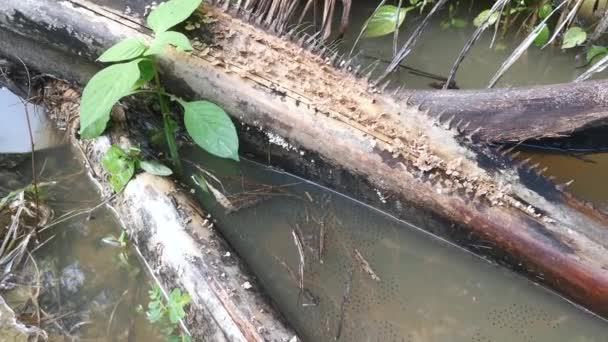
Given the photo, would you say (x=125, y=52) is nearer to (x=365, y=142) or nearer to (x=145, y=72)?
(x=145, y=72)

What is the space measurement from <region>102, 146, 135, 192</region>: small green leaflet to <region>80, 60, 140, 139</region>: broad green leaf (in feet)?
0.93

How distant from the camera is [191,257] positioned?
181cm

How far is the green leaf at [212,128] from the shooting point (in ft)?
6.12

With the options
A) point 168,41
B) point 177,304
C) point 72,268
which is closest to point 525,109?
point 168,41

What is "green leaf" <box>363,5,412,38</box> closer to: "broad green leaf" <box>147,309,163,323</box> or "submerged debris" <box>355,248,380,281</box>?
"submerged debris" <box>355,248,380,281</box>

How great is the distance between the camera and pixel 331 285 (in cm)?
199

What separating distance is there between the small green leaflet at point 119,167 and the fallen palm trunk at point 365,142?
0.29m

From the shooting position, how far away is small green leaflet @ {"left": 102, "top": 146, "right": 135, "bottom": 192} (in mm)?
2029

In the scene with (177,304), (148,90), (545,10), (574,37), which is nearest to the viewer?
(177,304)

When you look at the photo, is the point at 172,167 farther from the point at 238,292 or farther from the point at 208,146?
the point at 238,292

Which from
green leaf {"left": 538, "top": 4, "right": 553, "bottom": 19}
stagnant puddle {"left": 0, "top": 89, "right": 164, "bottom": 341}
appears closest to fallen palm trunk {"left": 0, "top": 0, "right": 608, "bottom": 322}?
stagnant puddle {"left": 0, "top": 89, "right": 164, "bottom": 341}

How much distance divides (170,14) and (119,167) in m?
0.54

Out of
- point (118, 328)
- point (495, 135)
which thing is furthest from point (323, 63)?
point (118, 328)

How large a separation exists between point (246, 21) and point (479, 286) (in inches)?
46.3
